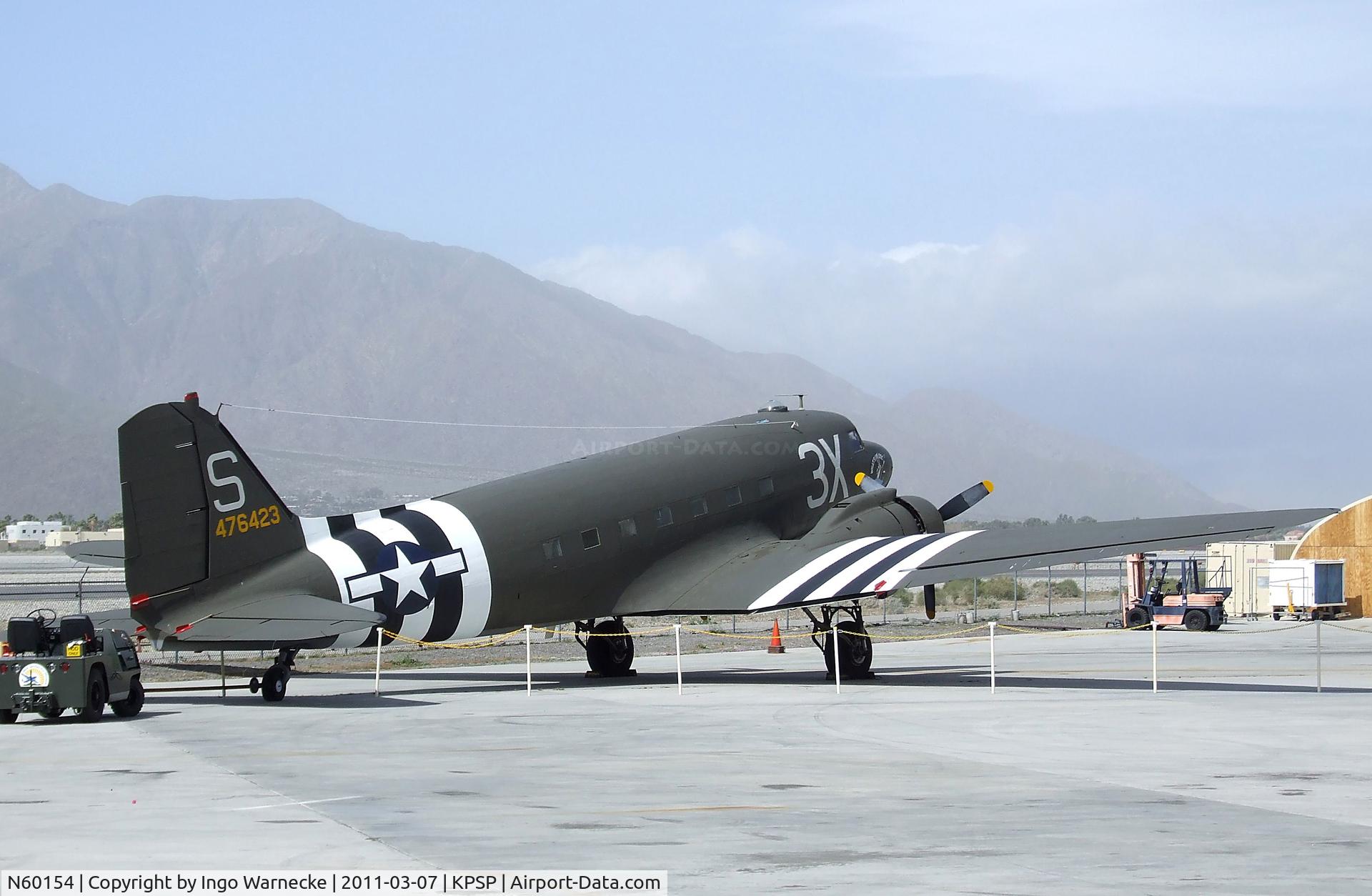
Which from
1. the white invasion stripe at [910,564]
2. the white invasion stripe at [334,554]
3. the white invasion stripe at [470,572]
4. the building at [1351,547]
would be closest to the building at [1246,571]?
the building at [1351,547]

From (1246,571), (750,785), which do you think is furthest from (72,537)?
(750,785)

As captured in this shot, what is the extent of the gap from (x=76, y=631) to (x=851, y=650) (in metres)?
14.9

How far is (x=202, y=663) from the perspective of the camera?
38.6 m

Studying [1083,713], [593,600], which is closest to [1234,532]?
[1083,713]

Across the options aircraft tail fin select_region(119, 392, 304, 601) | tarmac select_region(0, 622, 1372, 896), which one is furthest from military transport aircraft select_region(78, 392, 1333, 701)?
tarmac select_region(0, 622, 1372, 896)

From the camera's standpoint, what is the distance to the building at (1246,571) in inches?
2496

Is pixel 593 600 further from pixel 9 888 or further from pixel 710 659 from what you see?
pixel 9 888

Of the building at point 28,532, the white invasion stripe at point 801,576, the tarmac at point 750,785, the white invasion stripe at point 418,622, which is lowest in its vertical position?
the tarmac at point 750,785

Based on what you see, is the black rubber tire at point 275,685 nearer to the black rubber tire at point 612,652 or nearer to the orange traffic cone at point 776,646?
the black rubber tire at point 612,652

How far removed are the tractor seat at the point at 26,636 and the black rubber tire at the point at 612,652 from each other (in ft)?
41.6

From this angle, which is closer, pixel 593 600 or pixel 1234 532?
pixel 1234 532

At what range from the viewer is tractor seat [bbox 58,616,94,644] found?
76.6 ft

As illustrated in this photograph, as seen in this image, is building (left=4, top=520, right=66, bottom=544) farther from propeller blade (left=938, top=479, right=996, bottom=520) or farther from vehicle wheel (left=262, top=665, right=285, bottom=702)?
vehicle wheel (left=262, top=665, right=285, bottom=702)

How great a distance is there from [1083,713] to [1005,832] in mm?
11298
